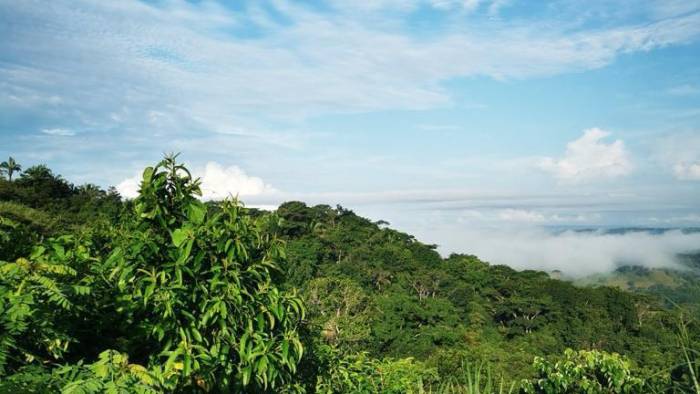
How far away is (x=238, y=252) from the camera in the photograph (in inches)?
119

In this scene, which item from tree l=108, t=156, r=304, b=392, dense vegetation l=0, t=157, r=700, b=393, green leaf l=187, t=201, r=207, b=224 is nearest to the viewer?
dense vegetation l=0, t=157, r=700, b=393

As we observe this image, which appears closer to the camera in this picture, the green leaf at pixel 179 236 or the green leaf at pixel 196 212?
the green leaf at pixel 179 236

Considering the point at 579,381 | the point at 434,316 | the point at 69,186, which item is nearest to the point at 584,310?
the point at 434,316

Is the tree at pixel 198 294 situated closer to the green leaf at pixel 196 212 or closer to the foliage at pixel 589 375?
the green leaf at pixel 196 212

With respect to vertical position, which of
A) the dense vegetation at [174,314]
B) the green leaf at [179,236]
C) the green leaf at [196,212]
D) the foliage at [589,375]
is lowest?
the foliage at [589,375]

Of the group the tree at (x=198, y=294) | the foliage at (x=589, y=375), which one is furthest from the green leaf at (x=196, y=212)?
the foliage at (x=589, y=375)

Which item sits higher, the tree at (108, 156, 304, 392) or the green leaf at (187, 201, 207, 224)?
the green leaf at (187, 201, 207, 224)

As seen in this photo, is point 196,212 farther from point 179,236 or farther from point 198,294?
point 198,294

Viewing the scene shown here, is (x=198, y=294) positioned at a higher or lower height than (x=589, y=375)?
higher

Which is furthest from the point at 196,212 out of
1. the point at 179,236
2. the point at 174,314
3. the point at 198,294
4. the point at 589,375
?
the point at 589,375

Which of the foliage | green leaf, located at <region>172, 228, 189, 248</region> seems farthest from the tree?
the foliage

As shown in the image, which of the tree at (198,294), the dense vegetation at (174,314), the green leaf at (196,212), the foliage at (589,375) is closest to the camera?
the dense vegetation at (174,314)

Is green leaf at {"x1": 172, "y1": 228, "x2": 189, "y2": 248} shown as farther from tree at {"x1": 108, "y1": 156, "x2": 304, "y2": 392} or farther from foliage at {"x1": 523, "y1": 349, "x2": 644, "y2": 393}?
foliage at {"x1": 523, "y1": 349, "x2": 644, "y2": 393}

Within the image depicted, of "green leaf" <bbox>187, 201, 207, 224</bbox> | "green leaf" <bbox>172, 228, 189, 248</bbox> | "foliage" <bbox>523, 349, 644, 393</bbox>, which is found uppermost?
"green leaf" <bbox>187, 201, 207, 224</bbox>
